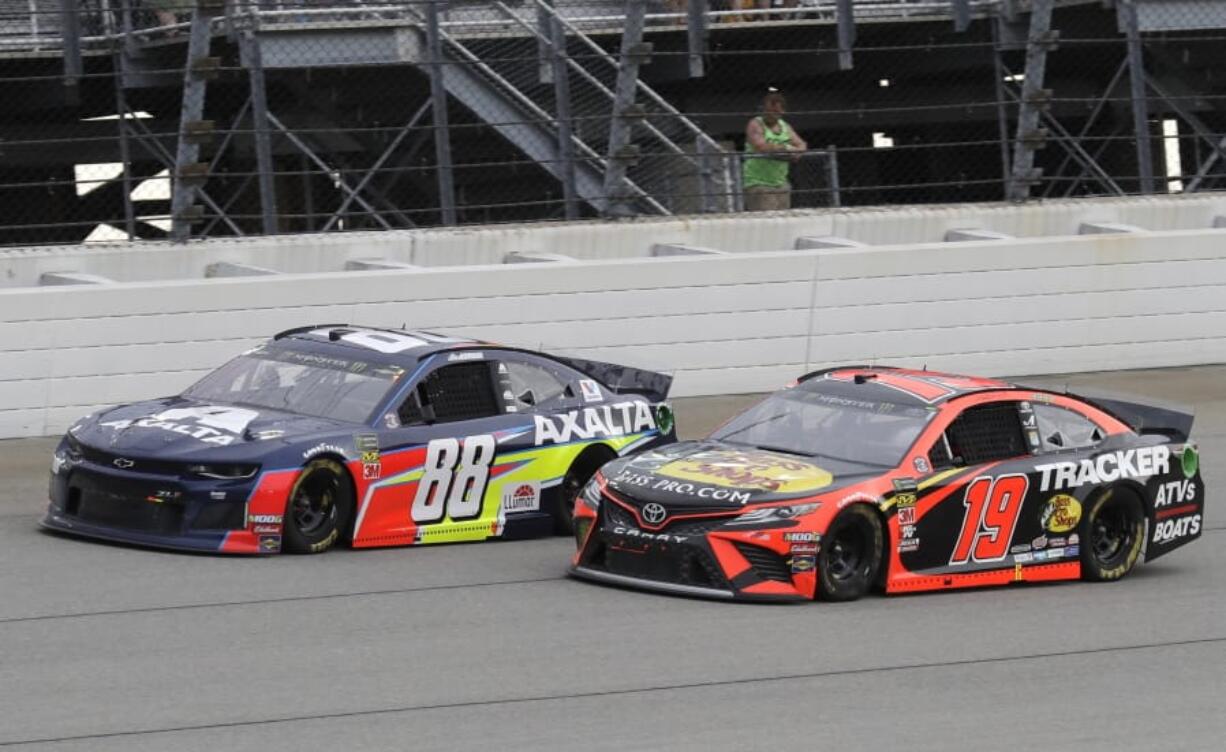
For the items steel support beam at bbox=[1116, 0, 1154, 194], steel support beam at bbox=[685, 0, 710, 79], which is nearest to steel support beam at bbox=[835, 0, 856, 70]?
steel support beam at bbox=[685, 0, 710, 79]

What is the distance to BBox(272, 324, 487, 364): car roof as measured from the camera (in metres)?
12.5

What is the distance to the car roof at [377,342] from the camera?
12.5m

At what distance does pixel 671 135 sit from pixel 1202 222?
17.9ft

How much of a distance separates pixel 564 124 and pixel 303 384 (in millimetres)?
6154

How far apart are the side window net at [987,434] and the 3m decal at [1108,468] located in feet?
0.66

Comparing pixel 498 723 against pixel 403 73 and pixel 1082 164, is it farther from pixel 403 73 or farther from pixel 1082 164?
pixel 1082 164

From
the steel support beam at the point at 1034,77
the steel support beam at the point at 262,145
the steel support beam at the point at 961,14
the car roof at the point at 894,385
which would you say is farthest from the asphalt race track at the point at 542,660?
the steel support beam at the point at 961,14

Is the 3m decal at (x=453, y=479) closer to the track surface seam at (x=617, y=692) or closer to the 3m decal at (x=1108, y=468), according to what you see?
the 3m decal at (x=1108, y=468)

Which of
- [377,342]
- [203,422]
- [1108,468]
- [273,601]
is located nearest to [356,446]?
[203,422]

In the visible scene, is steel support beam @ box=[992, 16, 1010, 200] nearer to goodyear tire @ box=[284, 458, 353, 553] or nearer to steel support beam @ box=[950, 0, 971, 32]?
steel support beam @ box=[950, 0, 971, 32]

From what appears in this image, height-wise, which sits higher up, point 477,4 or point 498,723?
point 477,4

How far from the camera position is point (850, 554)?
10.9 metres

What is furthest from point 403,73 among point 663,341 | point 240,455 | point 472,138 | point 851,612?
point 851,612

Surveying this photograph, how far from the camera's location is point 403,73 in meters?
19.9
